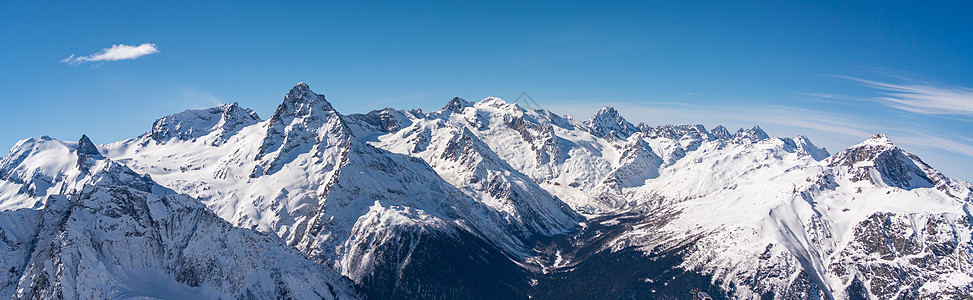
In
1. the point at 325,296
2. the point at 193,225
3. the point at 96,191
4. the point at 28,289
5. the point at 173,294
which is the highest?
the point at 96,191

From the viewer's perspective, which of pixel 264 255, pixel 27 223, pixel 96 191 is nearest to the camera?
pixel 27 223

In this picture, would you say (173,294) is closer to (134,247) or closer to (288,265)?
(134,247)

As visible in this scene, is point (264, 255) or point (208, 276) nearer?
point (208, 276)

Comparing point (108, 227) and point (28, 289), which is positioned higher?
point (108, 227)

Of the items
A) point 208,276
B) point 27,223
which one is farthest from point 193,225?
point 27,223

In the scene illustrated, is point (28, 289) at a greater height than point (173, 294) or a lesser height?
→ greater

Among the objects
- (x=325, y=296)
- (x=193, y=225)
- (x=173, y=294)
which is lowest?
(x=325, y=296)

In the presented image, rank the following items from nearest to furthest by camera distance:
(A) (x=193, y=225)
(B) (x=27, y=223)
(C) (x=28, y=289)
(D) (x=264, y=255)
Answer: (C) (x=28, y=289)
(B) (x=27, y=223)
(A) (x=193, y=225)
(D) (x=264, y=255)

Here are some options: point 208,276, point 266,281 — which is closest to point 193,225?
point 208,276

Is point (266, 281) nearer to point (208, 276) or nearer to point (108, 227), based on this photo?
point (208, 276)
